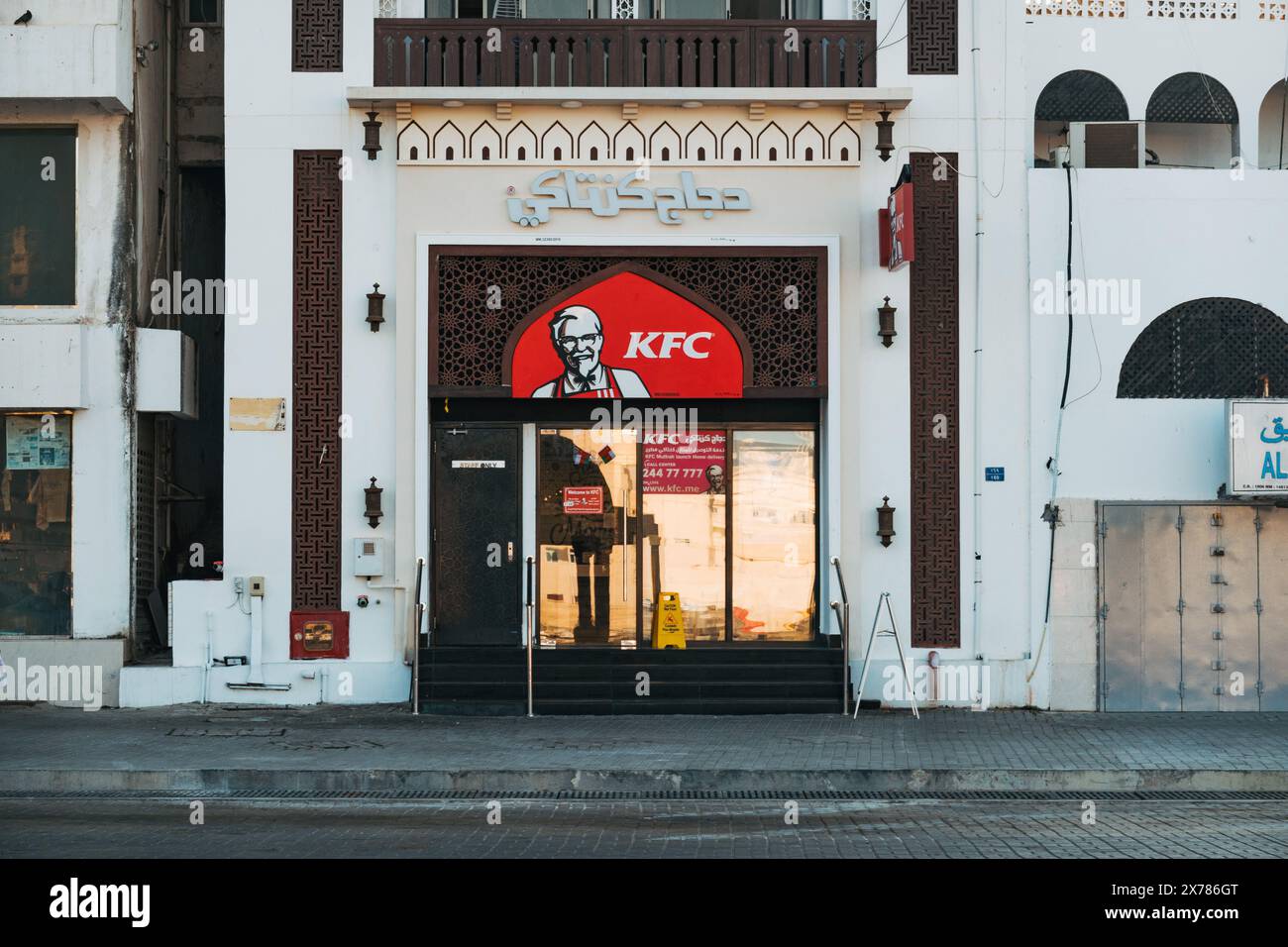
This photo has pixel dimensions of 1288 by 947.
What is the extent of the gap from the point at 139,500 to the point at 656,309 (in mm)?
6363

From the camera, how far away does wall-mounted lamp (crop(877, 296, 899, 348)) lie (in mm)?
17734

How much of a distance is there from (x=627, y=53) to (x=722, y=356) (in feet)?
11.8

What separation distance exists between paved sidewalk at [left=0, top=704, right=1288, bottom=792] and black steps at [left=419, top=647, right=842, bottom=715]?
0.32 m

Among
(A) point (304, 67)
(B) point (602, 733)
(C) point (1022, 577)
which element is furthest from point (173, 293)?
(C) point (1022, 577)

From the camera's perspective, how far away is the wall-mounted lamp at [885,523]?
697 inches

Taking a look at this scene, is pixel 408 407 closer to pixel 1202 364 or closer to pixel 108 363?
pixel 108 363

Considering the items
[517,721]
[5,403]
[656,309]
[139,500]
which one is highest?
[656,309]

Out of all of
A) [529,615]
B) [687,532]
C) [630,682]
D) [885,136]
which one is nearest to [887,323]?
[885,136]

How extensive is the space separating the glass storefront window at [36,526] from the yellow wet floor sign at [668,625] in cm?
664

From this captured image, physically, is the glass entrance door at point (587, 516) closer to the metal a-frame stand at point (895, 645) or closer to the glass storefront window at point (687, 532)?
the glass storefront window at point (687, 532)

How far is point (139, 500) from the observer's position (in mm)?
18172

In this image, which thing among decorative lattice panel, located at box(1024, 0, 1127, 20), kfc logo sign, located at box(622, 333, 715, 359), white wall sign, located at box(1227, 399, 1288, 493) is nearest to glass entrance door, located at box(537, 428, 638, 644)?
kfc logo sign, located at box(622, 333, 715, 359)

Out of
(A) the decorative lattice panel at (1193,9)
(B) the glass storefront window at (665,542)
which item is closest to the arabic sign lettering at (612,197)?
(B) the glass storefront window at (665,542)

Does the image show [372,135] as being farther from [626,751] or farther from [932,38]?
[626,751]
